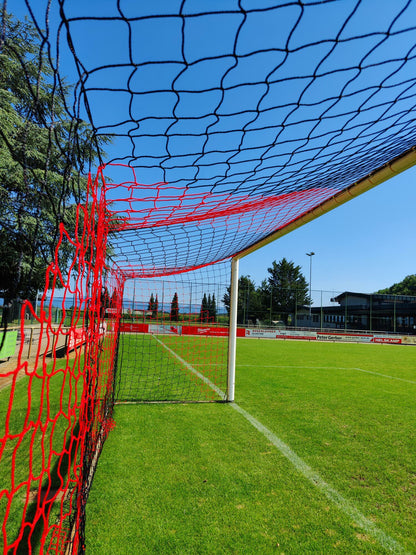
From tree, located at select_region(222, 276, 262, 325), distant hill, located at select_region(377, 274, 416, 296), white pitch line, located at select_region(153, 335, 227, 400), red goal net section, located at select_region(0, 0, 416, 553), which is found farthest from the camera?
distant hill, located at select_region(377, 274, 416, 296)

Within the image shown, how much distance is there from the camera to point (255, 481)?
2.72 meters

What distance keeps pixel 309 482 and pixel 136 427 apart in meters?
2.05

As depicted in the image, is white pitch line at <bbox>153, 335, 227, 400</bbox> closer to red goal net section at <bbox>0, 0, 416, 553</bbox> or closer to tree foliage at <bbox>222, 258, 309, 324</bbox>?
red goal net section at <bbox>0, 0, 416, 553</bbox>

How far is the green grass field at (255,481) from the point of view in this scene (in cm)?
202

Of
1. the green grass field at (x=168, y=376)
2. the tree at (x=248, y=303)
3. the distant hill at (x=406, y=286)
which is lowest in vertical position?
the green grass field at (x=168, y=376)

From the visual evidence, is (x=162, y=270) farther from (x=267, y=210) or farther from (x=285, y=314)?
(x=285, y=314)

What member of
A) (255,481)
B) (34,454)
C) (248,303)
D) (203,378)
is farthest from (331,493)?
(248,303)

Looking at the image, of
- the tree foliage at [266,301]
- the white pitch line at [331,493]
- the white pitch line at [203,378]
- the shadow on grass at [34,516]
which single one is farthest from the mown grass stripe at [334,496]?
the tree foliage at [266,301]

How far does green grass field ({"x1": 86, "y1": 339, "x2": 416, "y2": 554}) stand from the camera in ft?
6.64

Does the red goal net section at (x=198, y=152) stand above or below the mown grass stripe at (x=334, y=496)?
above

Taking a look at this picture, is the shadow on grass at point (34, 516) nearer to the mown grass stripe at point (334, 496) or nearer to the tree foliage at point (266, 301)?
the mown grass stripe at point (334, 496)

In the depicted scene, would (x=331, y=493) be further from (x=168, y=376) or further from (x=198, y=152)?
(x=168, y=376)

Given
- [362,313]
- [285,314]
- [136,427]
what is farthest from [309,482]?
[362,313]

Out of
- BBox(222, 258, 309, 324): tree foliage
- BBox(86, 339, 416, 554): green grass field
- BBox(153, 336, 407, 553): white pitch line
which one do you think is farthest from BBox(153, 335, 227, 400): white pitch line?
BBox(222, 258, 309, 324): tree foliage
